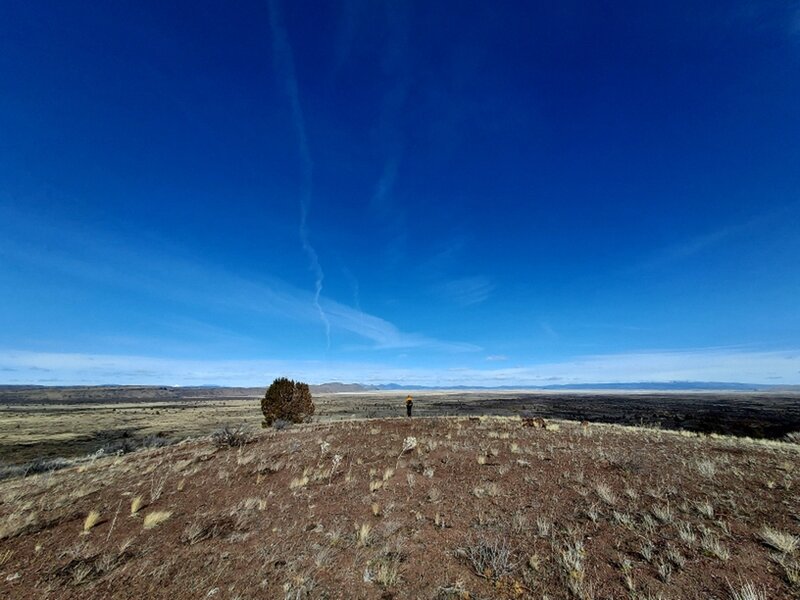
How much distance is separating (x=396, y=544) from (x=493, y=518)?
2540mm

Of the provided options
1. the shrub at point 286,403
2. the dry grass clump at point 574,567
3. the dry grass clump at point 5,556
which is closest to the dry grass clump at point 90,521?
the dry grass clump at point 5,556

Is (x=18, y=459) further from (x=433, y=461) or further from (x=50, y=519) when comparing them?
(x=433, y=461)

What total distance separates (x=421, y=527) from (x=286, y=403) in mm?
25760

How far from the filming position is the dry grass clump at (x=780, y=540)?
6758mm

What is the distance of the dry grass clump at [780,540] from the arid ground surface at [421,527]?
32mm

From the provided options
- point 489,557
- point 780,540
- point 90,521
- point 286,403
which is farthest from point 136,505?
point 286,403

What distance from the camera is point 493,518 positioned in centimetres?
920

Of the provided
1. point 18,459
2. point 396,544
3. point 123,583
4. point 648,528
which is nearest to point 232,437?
point 123,583

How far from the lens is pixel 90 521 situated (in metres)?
9.48

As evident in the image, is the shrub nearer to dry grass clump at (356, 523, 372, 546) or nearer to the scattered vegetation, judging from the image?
the scattered vegetation

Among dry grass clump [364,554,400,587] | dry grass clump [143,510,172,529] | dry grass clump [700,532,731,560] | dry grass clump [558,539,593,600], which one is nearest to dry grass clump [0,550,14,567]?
dry grass clump [143,510,172,529]

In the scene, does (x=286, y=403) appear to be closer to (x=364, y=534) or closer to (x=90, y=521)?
(x=90, y=521)

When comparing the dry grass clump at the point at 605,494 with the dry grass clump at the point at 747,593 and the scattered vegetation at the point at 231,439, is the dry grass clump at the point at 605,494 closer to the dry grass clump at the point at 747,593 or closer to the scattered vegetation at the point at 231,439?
the dry grass clump at the point at 747,593

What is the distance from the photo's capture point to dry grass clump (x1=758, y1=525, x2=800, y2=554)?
6.76 m
